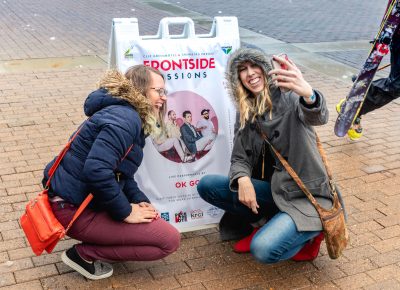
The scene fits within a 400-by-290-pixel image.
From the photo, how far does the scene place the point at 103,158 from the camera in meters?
2.85

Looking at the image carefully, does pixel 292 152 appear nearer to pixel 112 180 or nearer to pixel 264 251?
pixel 264 251

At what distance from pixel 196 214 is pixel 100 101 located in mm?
1180

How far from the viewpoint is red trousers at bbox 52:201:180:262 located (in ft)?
10.1

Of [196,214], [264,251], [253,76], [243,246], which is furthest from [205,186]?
[253,76]

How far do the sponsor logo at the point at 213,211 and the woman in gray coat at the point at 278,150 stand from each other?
1.23 feet

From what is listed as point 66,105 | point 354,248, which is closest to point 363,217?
point 354,248

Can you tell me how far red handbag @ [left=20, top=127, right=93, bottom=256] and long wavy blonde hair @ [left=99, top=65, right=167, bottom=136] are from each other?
40 centimetres

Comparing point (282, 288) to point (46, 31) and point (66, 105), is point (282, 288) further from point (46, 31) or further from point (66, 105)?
point (46, 31)

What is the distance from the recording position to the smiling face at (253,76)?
3.27 m

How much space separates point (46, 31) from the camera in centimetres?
1024

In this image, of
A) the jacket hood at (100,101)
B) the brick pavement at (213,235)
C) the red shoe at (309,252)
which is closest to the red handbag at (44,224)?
the jacket hood at (100,101)

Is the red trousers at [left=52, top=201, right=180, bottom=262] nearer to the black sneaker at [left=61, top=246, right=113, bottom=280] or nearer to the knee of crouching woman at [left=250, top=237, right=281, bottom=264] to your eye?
the black sneaker at [left=61, top=246, right=113, bottom=280]

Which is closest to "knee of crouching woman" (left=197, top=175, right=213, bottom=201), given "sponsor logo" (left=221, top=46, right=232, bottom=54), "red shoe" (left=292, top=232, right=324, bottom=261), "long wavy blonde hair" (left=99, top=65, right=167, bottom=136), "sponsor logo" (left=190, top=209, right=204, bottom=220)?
"sponsor logo" (left=190, top=209, right=204, bottom=220)

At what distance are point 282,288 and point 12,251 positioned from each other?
5.48 feet
